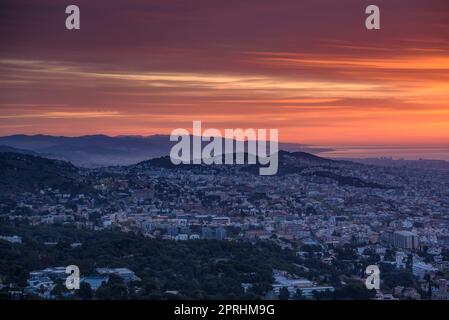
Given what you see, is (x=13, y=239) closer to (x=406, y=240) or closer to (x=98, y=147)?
(x=98, y=147)

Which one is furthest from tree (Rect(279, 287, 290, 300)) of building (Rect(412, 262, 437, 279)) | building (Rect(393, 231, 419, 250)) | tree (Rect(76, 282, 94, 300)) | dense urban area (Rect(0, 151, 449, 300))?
building (Rect(393, 231, 419, 250))

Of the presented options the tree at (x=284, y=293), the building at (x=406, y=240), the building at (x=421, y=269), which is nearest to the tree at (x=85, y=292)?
the tree at (x=284, y=293)

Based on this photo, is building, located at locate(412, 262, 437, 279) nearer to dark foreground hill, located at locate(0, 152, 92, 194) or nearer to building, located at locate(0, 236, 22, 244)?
building, located at locate(0, 236, 22, 244)

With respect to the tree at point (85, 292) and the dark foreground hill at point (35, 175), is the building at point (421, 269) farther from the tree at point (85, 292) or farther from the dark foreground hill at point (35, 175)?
the dark foreground hill at point (35, 175)

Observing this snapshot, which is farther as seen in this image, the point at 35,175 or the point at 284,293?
the point at 35,175

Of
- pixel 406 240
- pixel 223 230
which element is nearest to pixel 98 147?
pixel 223 230
